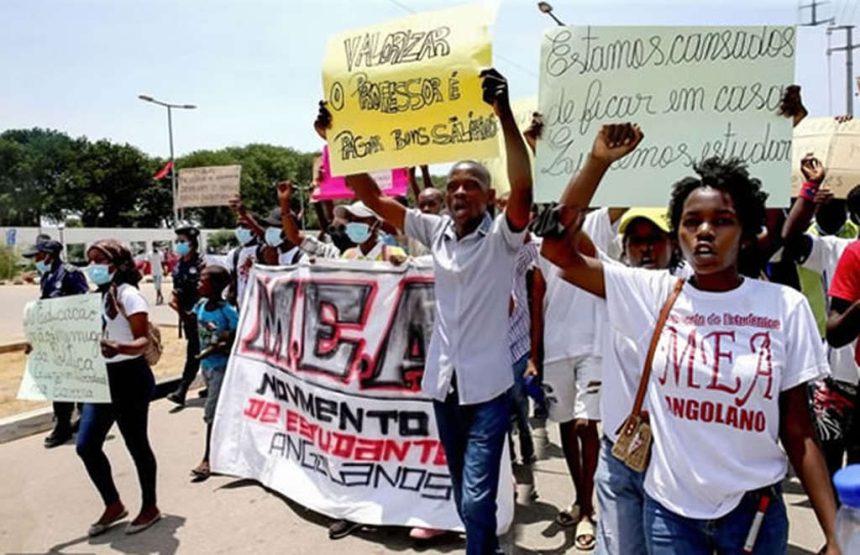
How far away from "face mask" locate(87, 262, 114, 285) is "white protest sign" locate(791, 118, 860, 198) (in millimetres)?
4091

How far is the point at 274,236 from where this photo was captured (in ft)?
21.3

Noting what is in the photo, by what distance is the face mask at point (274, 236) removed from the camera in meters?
6.48

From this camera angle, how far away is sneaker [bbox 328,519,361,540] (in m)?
3.97

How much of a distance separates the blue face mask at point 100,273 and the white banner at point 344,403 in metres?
1.12

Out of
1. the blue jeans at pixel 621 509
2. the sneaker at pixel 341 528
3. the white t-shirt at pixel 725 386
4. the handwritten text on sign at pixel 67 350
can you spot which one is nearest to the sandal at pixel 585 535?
the sneaker at pixel 341 528

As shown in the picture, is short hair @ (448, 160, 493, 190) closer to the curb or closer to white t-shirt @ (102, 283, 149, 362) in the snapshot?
white t-shirt @ (102, 283, 149, 362)

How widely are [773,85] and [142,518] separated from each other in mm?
4025

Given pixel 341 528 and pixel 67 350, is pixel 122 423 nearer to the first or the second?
pixel 67 350

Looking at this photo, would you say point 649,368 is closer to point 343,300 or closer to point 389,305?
point 389,305

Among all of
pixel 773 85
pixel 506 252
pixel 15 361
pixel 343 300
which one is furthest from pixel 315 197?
pixel 15 361

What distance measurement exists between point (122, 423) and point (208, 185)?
870 cm

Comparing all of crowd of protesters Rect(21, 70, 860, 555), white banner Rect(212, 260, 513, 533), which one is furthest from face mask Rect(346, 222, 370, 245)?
white banner Rect(212, 260, 513, 533)

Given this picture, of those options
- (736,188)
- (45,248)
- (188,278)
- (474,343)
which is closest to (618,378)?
(736,188)

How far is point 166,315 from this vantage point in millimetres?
16656
